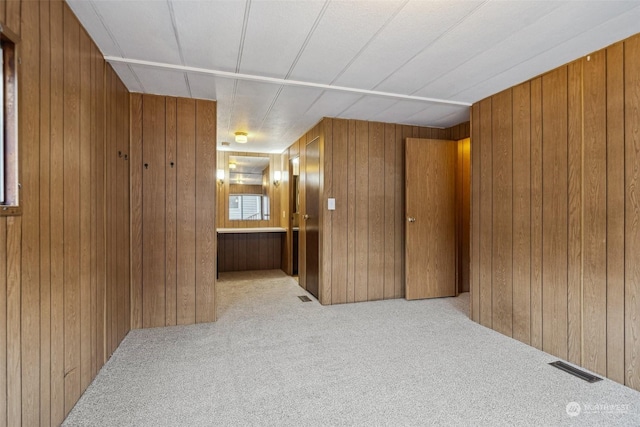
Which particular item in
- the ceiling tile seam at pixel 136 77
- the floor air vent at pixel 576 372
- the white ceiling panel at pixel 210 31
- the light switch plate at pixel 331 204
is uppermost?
the ceiling tile seam at pixel 136 77

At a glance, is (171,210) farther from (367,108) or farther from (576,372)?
(576,372)

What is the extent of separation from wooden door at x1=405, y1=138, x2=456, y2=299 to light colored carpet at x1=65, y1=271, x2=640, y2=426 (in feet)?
2.83

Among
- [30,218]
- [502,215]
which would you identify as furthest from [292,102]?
[30,218]

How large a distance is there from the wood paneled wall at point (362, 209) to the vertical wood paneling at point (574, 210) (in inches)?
67.3

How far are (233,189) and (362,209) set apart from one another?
2.83 metres

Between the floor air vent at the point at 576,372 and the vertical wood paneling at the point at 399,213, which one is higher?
the vertical wood paneling at the point at 399,213

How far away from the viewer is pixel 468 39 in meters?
2.11

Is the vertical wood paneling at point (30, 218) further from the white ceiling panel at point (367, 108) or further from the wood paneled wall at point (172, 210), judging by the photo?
the white ceiling panel at point (367, 108)

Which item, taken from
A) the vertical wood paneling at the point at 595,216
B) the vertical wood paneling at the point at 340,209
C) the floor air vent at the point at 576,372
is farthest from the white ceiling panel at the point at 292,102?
the floor air vent at the point at 576,372

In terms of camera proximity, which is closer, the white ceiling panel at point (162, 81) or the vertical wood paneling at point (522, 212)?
the white ceiling panel at point (162, 81)

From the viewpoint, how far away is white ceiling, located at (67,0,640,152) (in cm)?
179

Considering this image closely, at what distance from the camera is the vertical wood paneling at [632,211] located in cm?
204

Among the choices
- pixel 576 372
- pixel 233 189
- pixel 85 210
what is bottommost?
pixel 576 372

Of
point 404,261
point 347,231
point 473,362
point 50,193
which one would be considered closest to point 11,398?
point 50,193
